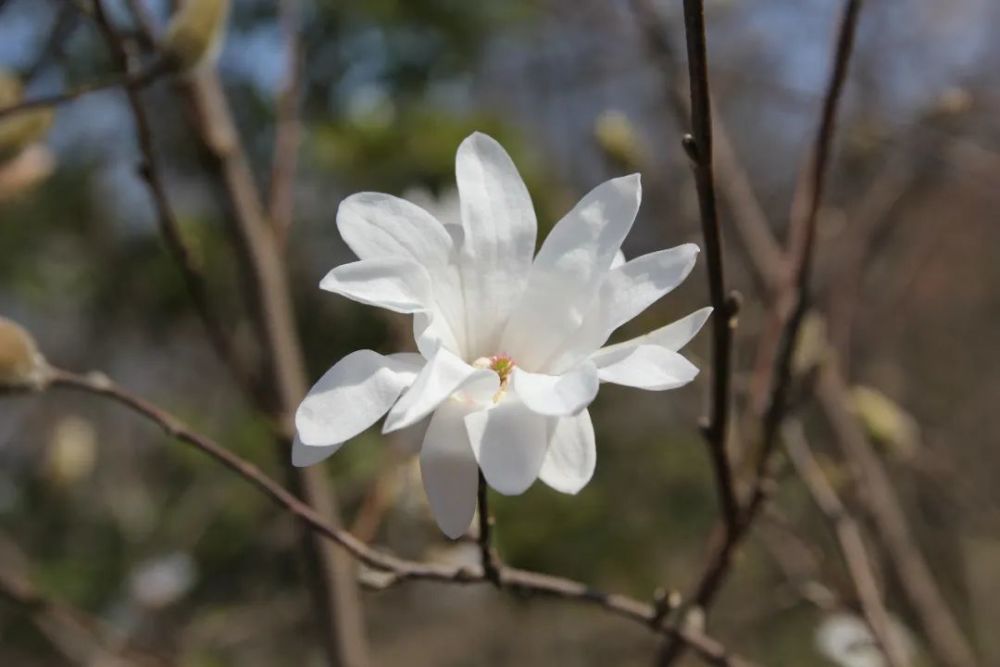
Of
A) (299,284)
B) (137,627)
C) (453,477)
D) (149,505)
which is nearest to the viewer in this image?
(453,477)

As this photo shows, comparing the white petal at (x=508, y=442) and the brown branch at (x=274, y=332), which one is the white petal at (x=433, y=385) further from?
the brown branch at (x=274, y=332)

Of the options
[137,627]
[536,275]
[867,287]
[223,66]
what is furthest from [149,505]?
[536,275]

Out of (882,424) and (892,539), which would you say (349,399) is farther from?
(892,539)

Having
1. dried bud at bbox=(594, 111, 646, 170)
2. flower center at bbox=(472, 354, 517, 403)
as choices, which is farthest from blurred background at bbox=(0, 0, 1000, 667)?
flower center at bbox=(472, 354, 517, 403)

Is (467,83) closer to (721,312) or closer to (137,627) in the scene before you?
(137,627)

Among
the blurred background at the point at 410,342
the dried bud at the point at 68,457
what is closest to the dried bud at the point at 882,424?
the blurred background at the point at 410,342

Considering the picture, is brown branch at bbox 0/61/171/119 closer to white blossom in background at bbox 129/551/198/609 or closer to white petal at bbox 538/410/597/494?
white petal at bbox 538/410/597/494
